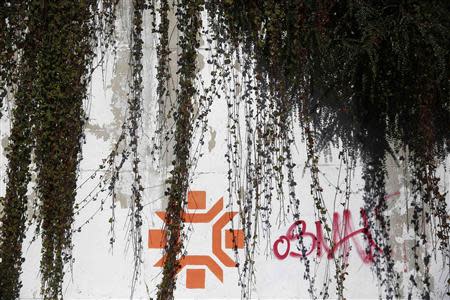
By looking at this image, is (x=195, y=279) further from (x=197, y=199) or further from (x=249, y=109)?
(x=249, y=109)

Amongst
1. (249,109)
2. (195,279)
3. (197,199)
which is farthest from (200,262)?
(249,109)

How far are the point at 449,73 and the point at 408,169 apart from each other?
582 mm

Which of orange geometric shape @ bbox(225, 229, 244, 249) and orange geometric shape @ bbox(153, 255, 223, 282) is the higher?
orange geometric shape @ bbox(225, 229, 244, 249)

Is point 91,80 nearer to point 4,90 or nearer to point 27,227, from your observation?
point 4,90

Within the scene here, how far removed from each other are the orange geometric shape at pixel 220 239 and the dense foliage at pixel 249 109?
7cm

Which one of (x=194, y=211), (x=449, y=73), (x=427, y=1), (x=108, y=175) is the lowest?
(x=194, y=211)

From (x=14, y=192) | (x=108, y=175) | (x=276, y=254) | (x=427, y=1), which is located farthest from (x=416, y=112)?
(x=14, y=192)

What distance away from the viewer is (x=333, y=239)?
10.7 ft

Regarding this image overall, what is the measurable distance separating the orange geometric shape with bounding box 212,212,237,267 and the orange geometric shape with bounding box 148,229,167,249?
0.94ft

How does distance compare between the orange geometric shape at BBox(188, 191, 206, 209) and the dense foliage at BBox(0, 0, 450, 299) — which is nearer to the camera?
the dense foliage at BBox(0, 0, 450, 299)

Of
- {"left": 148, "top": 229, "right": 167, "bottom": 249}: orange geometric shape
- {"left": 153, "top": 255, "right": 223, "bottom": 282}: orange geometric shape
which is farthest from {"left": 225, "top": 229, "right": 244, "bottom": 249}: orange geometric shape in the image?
{"left": 148, "top": 229, "right": 167, "bottom": 249}: orange geometric shape

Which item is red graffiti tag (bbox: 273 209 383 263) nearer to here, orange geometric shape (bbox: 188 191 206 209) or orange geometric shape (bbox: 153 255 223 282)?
orange geometric shape (bbox: 153 255 223 282)

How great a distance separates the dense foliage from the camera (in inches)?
123

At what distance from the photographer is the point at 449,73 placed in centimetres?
313
